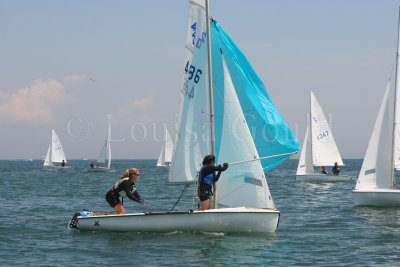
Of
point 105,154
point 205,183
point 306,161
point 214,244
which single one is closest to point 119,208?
point 205,183

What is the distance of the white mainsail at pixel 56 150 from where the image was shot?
274 feet

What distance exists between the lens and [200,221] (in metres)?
16.0

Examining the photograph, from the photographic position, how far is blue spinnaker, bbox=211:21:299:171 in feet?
55.9

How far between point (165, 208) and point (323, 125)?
959 inches

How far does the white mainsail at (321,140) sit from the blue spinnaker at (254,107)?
29286 mm

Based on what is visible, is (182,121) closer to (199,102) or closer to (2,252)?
(199,102)

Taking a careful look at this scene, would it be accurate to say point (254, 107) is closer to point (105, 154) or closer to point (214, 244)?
point (214, 244)

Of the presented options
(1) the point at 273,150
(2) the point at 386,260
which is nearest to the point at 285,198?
(1) the point at 273,150

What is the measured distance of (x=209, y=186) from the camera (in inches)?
637

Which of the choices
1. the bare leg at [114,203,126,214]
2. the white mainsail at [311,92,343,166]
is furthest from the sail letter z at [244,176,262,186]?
the white mainsail at [311,92,343,166]

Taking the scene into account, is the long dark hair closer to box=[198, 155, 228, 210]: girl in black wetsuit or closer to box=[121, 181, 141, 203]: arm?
box=[198, 155, 228, 210]: girl in black wetsuit

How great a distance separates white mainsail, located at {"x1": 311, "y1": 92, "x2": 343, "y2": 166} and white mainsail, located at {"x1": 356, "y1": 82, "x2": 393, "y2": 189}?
21.8 meters

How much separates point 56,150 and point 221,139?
7085 centimetres

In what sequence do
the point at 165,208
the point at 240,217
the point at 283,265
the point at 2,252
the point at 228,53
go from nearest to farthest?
the point at 283,265 < the point at 2,252 < the point at 240,217 < the point at 228,53 < the point at 165,208
